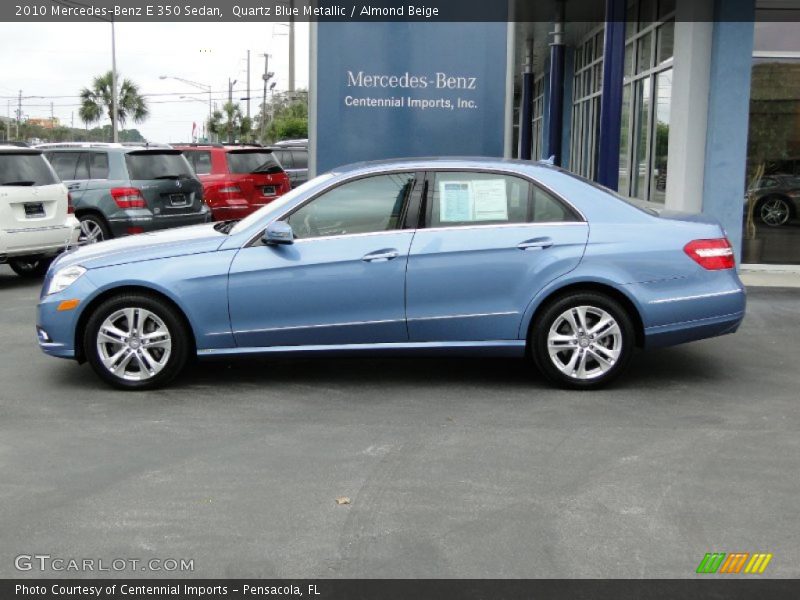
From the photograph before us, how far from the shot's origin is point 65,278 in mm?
6988

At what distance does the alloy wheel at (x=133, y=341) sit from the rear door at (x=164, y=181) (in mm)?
7268

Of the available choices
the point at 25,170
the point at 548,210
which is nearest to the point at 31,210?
the point at 25,170

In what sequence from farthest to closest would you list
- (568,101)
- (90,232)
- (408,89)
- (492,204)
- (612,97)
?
1. (568,101)
2. (90,232)
3. (612,97)
4. (408,89)
5. (492,204)

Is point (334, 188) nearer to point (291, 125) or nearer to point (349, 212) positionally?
point (349, 212)

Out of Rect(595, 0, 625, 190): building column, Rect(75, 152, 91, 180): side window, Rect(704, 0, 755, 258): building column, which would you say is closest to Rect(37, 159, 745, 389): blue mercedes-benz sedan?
Rect(595, 0, 625, 190): building column

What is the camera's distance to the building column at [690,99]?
12.5 metres

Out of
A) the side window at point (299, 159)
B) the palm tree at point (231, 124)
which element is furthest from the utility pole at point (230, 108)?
the side window at point (299, 159)

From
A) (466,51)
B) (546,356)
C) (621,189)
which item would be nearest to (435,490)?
(546,356)

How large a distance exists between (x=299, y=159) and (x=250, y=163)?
683 cm

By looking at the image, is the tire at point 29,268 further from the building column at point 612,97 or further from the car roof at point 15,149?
the building column at point 612,97

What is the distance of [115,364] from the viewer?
693cm

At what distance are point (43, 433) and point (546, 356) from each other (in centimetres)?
323

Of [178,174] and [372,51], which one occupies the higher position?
[372,51]
